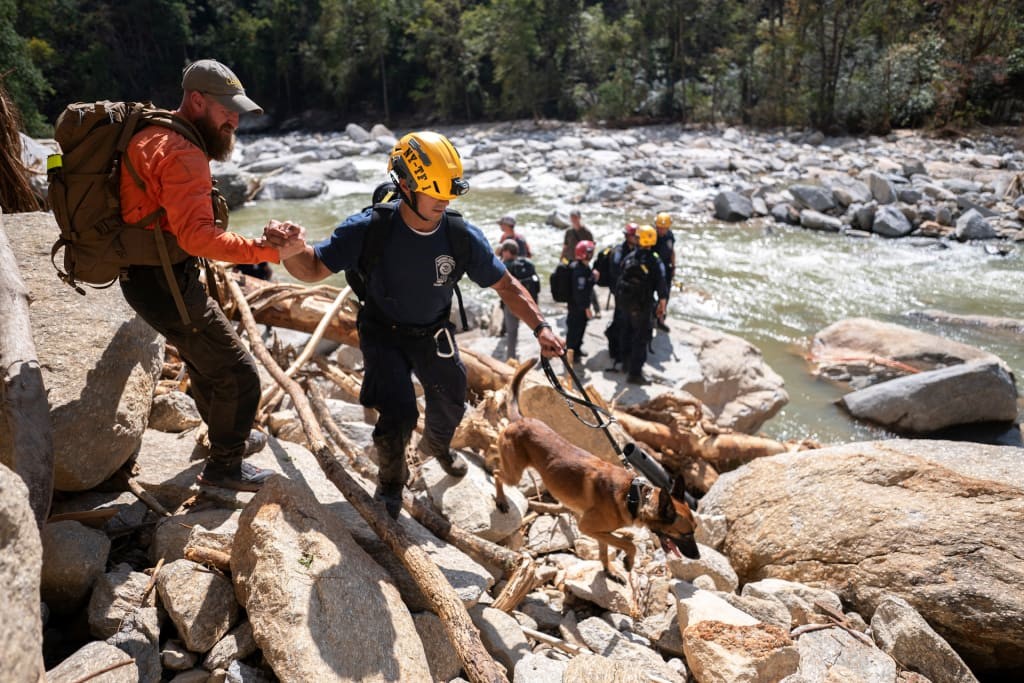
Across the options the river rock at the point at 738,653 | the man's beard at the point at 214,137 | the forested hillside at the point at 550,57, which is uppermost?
the forested hillside at the point at 550,57

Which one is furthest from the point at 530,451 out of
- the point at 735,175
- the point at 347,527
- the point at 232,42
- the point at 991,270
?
the point at 232,42

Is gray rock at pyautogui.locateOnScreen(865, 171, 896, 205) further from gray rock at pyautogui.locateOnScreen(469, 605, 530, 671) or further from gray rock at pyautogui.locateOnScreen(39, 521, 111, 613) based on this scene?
gray rock at pyautogui.locateOnScreen(39, 521, 111, 613)

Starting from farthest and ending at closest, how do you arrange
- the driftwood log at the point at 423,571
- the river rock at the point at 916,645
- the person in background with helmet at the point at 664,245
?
the person in background with helmet at the point at 664,245 < the river rock at the point at 916,645 < the driftwood log at the point at 423,571

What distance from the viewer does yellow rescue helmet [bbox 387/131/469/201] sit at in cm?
338

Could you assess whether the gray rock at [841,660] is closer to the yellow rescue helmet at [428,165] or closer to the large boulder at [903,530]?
the large boulder at [903,530]

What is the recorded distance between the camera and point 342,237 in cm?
351

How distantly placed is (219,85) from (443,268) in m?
1.45

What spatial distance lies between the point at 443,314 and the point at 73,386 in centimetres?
204

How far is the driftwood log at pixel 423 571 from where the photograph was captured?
111 inches

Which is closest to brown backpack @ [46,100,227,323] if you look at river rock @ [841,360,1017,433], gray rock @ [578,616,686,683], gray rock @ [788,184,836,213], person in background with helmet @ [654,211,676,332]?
gray rock @ [578,616,686,683]

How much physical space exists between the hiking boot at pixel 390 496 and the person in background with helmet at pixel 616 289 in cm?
585

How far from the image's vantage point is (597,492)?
4.29 m

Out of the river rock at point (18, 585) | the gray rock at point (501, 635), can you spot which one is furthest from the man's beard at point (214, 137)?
the gray rock at point (501, 635)

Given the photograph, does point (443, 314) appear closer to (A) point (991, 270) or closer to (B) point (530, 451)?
(B) point (530, 451)
